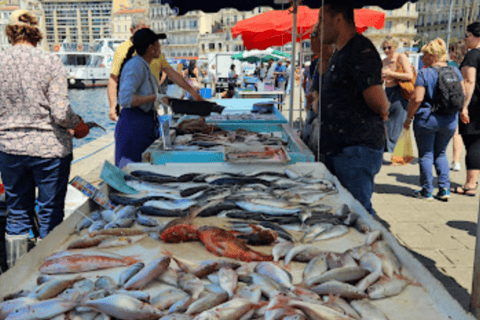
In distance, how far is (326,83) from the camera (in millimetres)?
2982

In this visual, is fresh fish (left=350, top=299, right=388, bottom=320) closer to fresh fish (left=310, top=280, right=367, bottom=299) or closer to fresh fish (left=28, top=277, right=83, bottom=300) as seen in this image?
fresh fish (left=310, top=280, right=367, bottom=299)

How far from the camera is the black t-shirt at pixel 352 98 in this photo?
8.82ft

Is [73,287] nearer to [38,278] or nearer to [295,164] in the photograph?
[38,278]

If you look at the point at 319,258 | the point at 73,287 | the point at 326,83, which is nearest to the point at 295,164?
the point at 326,83

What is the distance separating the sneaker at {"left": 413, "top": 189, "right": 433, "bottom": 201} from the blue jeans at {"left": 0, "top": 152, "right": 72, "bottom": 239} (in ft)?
14.6

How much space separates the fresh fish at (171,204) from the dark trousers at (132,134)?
6.26ft

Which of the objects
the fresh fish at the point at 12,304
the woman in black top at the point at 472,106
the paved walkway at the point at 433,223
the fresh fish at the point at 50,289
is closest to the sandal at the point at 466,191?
the woman in black top at the point at 472,106

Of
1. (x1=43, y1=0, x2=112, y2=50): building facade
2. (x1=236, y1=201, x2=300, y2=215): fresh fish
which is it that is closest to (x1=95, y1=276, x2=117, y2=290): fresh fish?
(x1=236, y1=201, x2=300, y2=215): fresh fish

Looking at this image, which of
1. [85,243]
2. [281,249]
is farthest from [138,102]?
[281,249]

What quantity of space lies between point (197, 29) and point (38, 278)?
109613mm

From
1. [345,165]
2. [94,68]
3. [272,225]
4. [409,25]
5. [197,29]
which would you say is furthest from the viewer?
[197,29]

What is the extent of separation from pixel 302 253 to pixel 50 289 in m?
0.90

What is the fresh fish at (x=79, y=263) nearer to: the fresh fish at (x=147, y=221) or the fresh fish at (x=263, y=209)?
the fresh fish at (x=147, y=221)

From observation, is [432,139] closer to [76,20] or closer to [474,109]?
[474,109]
